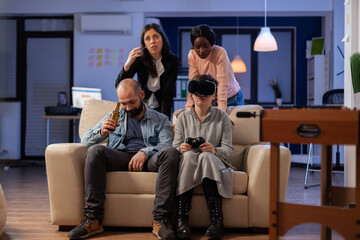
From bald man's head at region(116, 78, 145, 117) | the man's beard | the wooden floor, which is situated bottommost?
the wooden floor

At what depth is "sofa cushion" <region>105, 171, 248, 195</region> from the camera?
8.45 feet

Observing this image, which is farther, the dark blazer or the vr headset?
the dark blazer

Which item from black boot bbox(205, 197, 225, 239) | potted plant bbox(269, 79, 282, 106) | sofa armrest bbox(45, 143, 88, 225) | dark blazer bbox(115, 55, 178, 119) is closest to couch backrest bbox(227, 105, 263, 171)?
dark blazer bbox(115, 55, 178, 119)

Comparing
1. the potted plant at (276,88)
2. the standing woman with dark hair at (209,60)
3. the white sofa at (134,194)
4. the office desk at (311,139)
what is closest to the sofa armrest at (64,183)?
the white sofa at (134,194)

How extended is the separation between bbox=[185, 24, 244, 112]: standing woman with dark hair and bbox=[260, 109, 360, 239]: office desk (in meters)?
1.37

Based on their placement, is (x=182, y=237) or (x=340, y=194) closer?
(x=340, y=194)

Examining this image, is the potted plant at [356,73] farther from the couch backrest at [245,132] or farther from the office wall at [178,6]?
the office wall at [178,6]

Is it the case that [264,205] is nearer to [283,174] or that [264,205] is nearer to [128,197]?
[283,174]

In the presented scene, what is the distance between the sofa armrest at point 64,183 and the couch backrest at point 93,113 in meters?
0.53

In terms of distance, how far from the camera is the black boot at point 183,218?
7.76ft

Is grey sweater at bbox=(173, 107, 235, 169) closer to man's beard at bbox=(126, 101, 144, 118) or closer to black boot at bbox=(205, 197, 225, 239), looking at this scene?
man's beard at bbox=(126, 101, 144, 118)

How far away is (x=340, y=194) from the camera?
2154 millimetres

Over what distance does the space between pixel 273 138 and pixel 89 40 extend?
537cm

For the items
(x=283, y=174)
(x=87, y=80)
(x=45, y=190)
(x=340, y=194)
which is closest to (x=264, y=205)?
(x=283, y=174)
